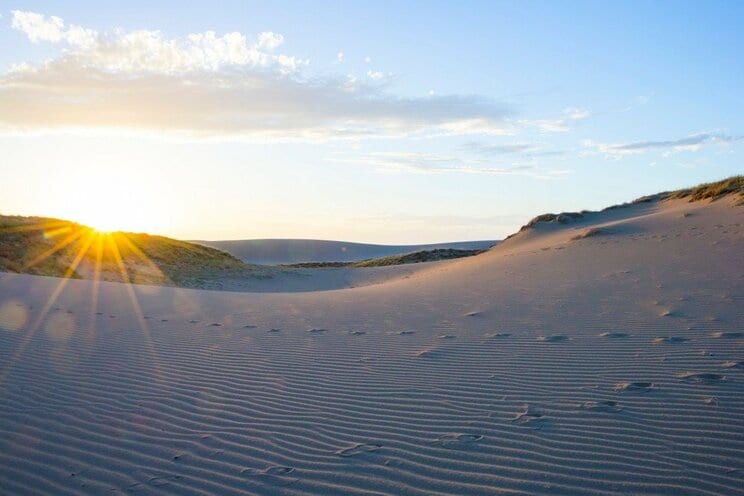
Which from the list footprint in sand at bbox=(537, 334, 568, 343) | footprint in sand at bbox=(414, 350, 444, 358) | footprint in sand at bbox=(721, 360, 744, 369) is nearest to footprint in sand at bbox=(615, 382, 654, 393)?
footprint in sand at bbox=(721, 360, 744, 369)

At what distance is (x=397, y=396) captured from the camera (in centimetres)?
Result: 537

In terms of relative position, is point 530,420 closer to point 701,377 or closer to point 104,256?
point 701,377

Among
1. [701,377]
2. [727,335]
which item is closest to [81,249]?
[727,335]

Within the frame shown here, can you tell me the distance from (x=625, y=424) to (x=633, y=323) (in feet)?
11.7

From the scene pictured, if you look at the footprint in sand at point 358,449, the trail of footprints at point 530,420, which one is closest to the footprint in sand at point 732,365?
the trail of footprints at point 530,420

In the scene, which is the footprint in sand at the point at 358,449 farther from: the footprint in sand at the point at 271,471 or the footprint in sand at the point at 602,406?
the footprint in sand at the point at 602,406

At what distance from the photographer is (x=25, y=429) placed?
476cm

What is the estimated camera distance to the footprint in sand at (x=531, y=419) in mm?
4480

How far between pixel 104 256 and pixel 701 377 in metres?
19.1

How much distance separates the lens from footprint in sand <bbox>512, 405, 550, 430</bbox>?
14.7 ft

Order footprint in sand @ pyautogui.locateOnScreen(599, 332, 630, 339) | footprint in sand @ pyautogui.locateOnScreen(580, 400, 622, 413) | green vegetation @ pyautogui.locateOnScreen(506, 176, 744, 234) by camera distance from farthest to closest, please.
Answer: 1. green vegetation @ pyautogui.locateOnScreen(506, 176, 744, 234)
2. footprint in sand @ pyautogui.locateOnScreen(599, 332, 630, 339)
3. footprint in sand @ pyautogui.locateOnScreen(580, 400, 622, 413)

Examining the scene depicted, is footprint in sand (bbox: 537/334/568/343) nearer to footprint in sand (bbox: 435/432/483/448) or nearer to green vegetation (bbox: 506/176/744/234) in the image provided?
footprint in sand (bbox: 435/432/483/448)

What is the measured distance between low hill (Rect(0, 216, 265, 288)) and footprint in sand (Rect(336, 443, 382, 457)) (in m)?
15.5

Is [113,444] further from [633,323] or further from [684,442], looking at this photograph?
[633,323]
